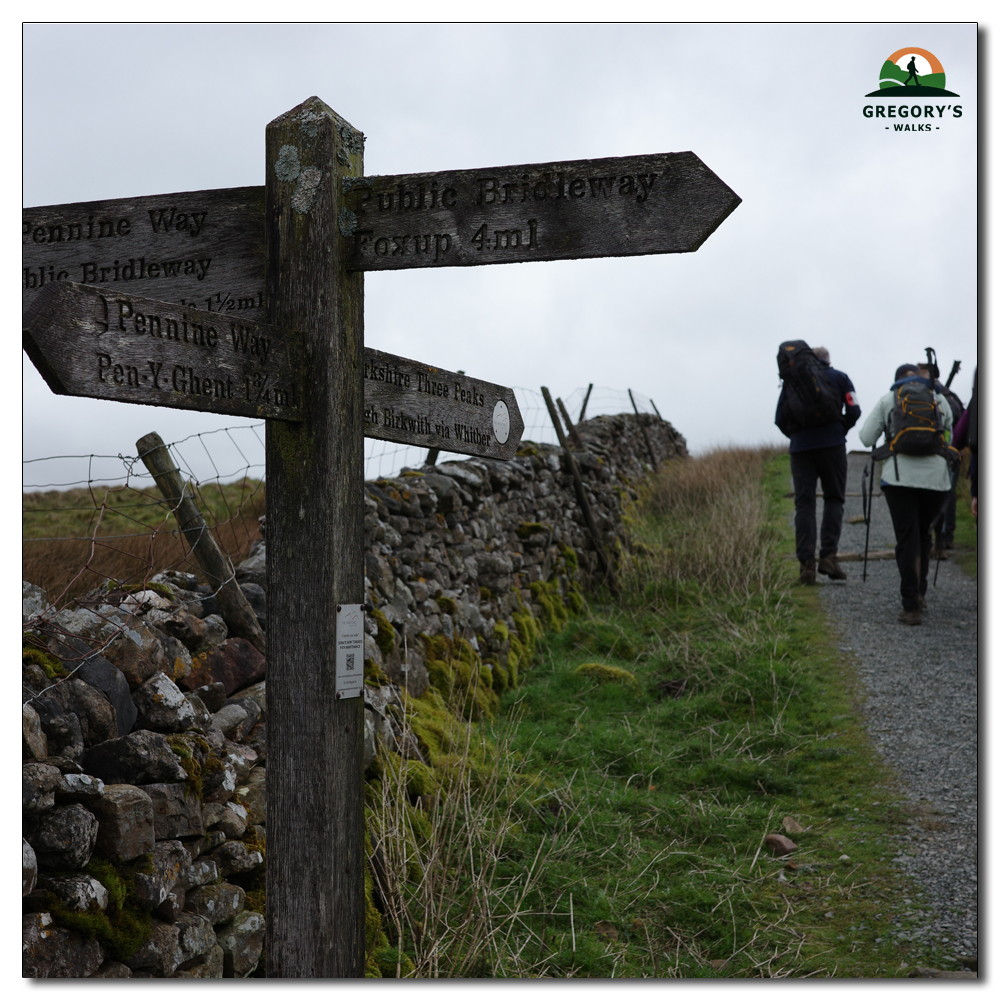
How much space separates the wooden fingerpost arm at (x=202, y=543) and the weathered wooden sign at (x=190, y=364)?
156 centimetres

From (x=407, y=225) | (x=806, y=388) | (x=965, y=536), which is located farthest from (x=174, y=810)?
(x=965, y=536)

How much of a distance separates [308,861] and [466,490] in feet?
15.7

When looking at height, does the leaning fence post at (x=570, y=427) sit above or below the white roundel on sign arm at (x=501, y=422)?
above

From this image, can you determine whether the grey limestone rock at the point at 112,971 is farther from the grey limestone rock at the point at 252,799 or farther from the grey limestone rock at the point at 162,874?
the grey limestone rock at the point at 252,799

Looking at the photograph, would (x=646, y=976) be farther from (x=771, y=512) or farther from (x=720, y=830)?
(x=771, y=512)

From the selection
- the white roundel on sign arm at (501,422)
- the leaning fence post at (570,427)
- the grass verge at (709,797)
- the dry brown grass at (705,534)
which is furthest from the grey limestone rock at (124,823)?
the leaning fence post at (570,427)

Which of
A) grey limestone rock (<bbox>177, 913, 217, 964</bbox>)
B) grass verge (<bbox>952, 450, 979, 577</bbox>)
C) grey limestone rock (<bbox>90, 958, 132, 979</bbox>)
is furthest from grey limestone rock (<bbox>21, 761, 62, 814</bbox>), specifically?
grass verge (<bbox>952, 450, 979, 577</bbox>)

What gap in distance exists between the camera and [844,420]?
8.34 metres

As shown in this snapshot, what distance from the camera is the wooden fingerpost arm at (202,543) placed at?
3701 mm

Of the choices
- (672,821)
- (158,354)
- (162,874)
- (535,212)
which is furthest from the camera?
(672,821)

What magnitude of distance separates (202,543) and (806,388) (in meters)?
6.05

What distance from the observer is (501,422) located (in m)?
2.94

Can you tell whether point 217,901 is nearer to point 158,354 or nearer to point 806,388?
point 158,354

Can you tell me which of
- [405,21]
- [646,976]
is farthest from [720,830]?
[405,21]
